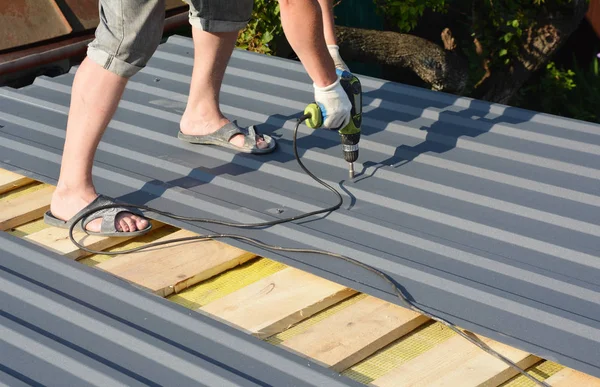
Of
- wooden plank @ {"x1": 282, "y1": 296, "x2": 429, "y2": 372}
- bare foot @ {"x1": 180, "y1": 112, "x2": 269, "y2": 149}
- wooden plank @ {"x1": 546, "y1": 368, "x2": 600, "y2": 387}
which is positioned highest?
bare foot @ {"x1": 180, "y1": 112, "x2": 269, "y2": 149}

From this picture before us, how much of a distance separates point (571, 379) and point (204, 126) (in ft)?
6.50

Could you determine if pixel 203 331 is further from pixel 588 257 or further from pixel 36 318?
pixel 588 257

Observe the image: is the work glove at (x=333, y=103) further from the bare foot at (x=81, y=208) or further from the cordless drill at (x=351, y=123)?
the bare foot at (x=81, y=208)

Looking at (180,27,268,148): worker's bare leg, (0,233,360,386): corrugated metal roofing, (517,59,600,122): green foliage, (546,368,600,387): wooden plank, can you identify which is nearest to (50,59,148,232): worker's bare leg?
(0,233,360,386): corrugated metal roofing

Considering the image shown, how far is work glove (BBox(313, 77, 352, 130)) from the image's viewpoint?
10.5 ft

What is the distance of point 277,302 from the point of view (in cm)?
273

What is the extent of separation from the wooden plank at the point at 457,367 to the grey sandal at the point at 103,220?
1.16m

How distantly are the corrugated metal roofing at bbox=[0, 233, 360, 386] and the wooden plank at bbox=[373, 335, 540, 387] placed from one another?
0.16m

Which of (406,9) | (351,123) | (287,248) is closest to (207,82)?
(351,123)

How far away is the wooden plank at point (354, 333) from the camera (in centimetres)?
246

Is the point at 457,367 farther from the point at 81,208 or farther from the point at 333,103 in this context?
the point at 81,208

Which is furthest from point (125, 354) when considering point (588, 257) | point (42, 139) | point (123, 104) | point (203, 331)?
point (123, 104)

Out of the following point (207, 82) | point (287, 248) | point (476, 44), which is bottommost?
point (287, 248)

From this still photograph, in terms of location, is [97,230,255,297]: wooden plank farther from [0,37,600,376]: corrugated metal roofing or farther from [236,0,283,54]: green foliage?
[236,0,283,54]: green foliage
